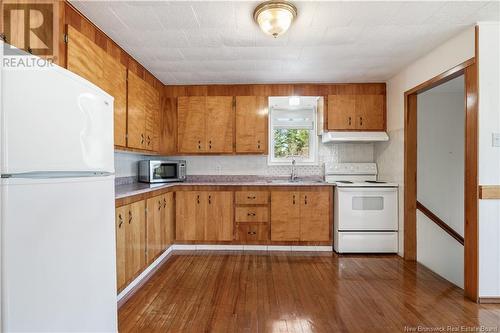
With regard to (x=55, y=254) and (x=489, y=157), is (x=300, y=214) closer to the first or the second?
(x=489, y=157)

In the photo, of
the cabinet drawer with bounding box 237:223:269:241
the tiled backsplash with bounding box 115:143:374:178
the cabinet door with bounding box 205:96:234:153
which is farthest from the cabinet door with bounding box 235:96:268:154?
the cabinet drawer with bounding box 237:223:269:241

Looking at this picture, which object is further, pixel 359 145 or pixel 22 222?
pixel 359 145

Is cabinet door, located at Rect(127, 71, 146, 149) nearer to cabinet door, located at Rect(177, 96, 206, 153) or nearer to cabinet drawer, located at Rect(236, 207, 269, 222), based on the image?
cabinet door, located at Rect(177, 96, 206, 153)

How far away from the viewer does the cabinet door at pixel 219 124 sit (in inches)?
145

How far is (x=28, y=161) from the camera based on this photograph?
3.11 feet

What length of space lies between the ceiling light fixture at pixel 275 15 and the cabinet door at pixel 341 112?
1.92 meters

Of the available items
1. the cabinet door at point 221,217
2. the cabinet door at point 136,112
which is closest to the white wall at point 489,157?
the cabinet door at point 221,217

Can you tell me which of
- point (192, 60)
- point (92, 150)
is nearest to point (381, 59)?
point (192, 60)

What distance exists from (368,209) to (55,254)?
3.25 metres

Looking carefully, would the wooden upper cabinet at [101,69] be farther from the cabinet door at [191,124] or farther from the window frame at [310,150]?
the window frame at [310,150]

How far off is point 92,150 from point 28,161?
33 centimetres

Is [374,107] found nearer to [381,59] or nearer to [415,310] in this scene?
[381,59]

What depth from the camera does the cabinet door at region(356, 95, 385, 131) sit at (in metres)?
3.61

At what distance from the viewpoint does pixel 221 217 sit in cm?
345
